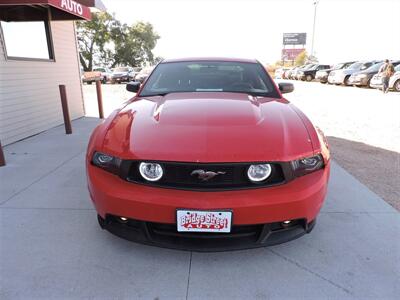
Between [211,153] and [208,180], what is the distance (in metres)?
0.18

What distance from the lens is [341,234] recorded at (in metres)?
2.68

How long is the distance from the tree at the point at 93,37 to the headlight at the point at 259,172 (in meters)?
46.2

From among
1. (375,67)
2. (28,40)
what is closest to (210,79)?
(28,40)

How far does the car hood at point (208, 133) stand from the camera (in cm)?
203

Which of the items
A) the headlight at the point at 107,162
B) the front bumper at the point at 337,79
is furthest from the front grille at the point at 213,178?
the front bumper at the point at 337,79

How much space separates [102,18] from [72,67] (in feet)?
132

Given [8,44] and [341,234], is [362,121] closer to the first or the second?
[341,234]

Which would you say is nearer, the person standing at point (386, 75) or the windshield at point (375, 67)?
the person standing at point (386, 75)

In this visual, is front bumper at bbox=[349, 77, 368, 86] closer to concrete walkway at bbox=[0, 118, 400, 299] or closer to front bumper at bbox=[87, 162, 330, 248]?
concrete walkway at bbox=[0, 118, 400, 299]

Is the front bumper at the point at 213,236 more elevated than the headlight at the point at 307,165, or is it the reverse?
the headlight at the point at 307,165

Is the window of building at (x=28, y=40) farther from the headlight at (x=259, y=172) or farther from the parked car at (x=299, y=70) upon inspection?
the parked car at (x=299, y=70)

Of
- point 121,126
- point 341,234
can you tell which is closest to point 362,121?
point 341,234

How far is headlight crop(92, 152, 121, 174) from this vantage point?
2.15 m

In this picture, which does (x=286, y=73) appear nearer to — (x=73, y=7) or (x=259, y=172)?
(x=73, y=7)
